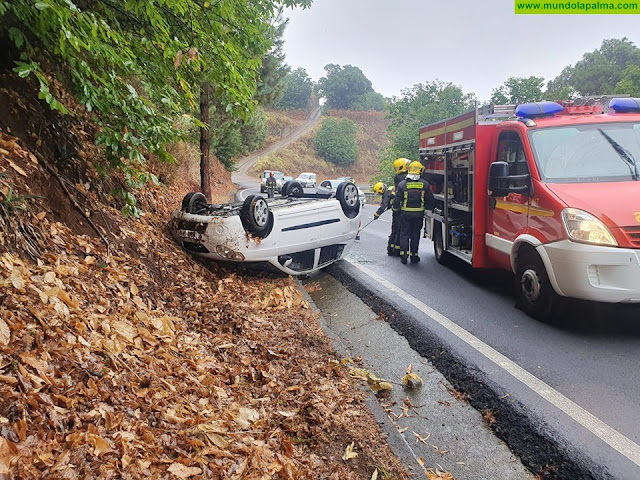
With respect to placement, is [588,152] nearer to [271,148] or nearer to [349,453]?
A: [349,453]

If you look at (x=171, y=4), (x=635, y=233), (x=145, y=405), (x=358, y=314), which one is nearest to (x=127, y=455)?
(x=145, y=405)

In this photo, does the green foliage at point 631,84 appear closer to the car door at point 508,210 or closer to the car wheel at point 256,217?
the car door at point 508,210

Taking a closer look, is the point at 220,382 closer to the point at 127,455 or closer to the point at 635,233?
the point at 127,455

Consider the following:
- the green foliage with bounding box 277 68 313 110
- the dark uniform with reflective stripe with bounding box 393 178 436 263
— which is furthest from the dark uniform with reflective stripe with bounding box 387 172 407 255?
the green foliage with bounding box 277 68 313 110

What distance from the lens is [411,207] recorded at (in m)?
8.28

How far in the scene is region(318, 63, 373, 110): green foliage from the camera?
8850 centimetres

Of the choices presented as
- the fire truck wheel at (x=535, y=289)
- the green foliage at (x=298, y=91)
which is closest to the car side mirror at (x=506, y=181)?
the fire truck wheel at (x=535, y=289)

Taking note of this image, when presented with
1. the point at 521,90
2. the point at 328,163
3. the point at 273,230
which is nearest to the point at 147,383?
the point at 273,230

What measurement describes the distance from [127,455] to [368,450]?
1.36m

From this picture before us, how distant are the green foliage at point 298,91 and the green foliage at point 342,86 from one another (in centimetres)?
280

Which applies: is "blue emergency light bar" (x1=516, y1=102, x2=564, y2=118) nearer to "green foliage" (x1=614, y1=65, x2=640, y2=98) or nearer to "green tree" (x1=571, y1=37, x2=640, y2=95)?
"green foliage" (x1=614, y1=65, x2=640, y2=98)

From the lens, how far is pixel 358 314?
19.4ft

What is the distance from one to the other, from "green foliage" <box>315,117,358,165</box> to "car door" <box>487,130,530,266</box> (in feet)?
218

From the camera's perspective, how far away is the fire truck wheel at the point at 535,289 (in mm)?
4992
